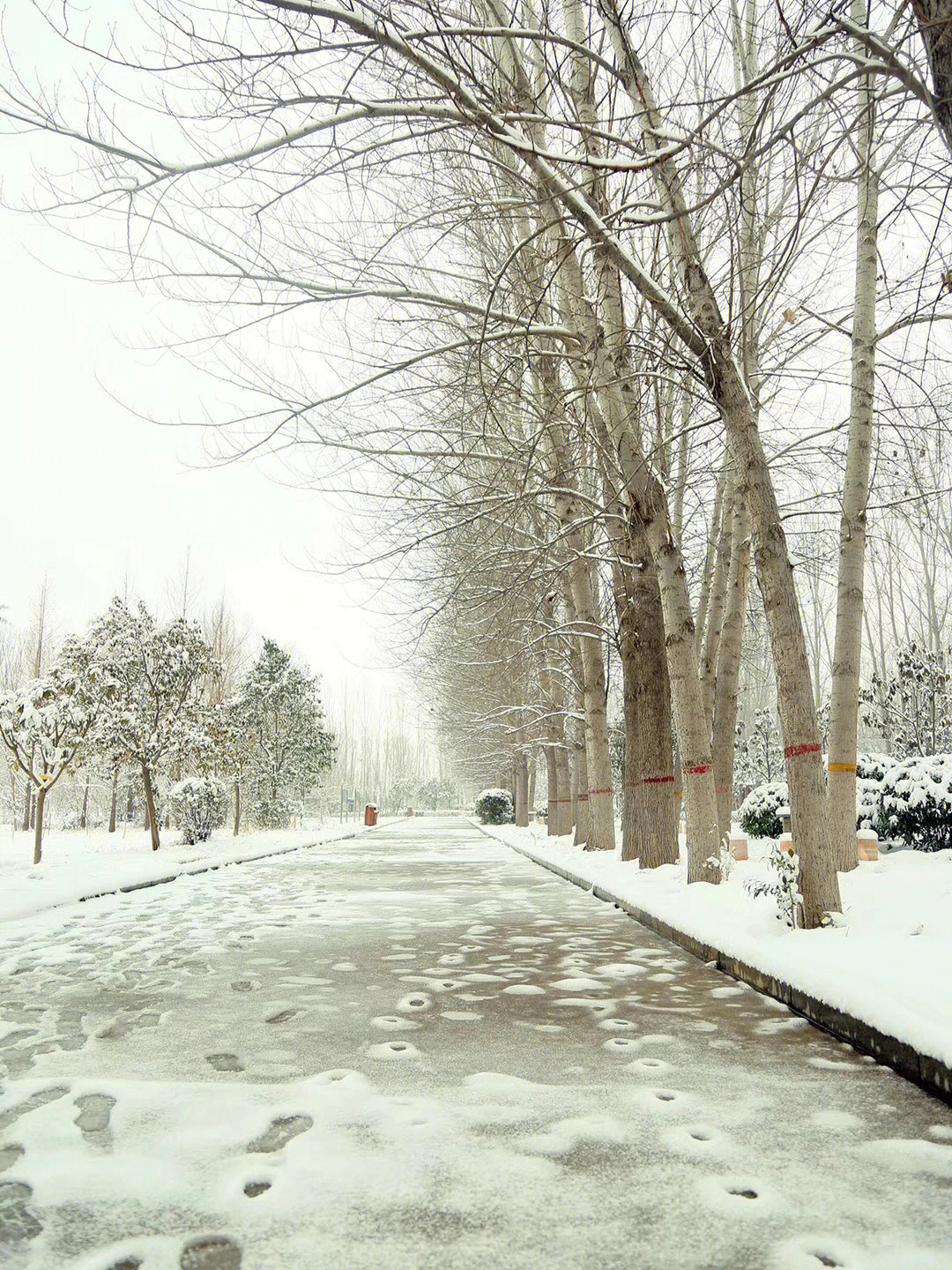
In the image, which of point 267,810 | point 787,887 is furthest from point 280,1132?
point 267,810

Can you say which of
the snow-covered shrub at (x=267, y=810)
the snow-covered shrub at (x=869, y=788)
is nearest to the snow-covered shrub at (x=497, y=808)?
the snow-covered shrub at (x=267, y=810)

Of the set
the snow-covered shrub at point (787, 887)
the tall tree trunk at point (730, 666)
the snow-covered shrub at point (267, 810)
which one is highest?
the tall tree trunk at point (730, 666)

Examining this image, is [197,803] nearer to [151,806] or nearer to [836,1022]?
[151,806]

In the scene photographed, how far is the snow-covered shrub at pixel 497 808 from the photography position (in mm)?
43594

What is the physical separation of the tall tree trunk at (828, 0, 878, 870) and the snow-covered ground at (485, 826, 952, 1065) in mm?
643

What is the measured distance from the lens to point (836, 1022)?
4348 mm

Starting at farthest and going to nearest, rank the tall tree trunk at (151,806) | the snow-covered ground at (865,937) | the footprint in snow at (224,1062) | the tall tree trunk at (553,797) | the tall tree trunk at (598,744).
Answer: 1. the tall tree trunk at (553,797)
2. the tall tree trunk at (151,806)
3. the tall tree trunk at (598,744)
4. the snow-covered ground at (865,937)
5. the footprint in snow at (224,1062)

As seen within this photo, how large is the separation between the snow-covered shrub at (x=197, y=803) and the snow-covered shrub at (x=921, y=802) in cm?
1355

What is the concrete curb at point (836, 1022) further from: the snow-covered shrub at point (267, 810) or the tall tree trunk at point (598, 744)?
the snow-covered shrub at point (267, 810)

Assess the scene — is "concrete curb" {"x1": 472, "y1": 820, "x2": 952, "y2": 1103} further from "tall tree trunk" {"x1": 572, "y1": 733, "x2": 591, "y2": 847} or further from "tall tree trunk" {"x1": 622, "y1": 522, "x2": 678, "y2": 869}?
"tall tree trunk" {"x1": 572, "y1": 733, "x2": 591, "y2": 847}

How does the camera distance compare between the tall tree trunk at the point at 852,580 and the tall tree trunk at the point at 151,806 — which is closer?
the tall tree trunk at the point at 852,580

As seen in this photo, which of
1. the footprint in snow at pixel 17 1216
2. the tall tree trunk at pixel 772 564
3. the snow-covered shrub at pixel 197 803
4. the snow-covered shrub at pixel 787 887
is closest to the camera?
the footprint in snow at pixel 17 1216

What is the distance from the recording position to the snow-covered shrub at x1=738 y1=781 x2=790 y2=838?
51.8 feet

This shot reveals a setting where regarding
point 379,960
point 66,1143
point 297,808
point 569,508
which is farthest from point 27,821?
point 66,1143
